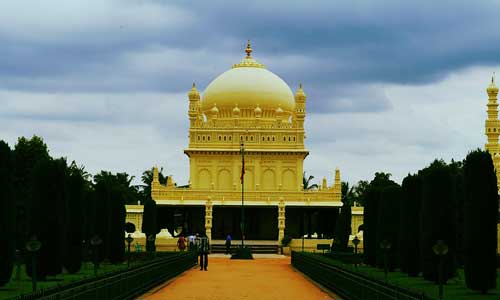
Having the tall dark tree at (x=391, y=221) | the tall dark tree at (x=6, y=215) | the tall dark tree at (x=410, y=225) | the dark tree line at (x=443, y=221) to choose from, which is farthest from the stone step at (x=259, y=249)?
the tall dark tree at (x=6, y=215)

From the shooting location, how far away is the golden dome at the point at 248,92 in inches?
A: 3110

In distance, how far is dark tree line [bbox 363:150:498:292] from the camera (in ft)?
84.5

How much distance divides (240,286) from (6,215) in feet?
27.4

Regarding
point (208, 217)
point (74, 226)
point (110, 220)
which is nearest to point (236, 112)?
point (208, 217)

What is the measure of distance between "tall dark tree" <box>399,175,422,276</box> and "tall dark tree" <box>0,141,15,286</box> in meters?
13.4

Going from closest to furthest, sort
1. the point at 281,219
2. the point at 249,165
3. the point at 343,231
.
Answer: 1. the point at 343,231
2. the point at 281,219
3. the point at 249,165

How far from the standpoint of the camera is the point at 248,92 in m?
79.1

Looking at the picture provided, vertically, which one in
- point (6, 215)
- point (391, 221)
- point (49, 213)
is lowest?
point (6, 215)

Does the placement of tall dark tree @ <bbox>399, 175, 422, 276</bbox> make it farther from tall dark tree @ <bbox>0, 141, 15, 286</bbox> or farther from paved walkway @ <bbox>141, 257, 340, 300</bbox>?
tall dark tree @ <bbox>0, 141, 15, 286</bbox>

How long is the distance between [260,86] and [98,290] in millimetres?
60335

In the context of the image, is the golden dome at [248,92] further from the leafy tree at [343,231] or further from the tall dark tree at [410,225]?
the tall dark tree at [410,225]

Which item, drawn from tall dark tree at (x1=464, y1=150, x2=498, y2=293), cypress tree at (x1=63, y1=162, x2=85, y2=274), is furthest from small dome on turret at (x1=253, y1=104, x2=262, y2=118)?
tall dark tree at (x1=464, y1=150, x2=498, y2=293)

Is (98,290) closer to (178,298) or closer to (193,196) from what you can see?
(178,298)

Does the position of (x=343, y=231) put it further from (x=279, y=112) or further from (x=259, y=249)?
(x=279, y=112)
